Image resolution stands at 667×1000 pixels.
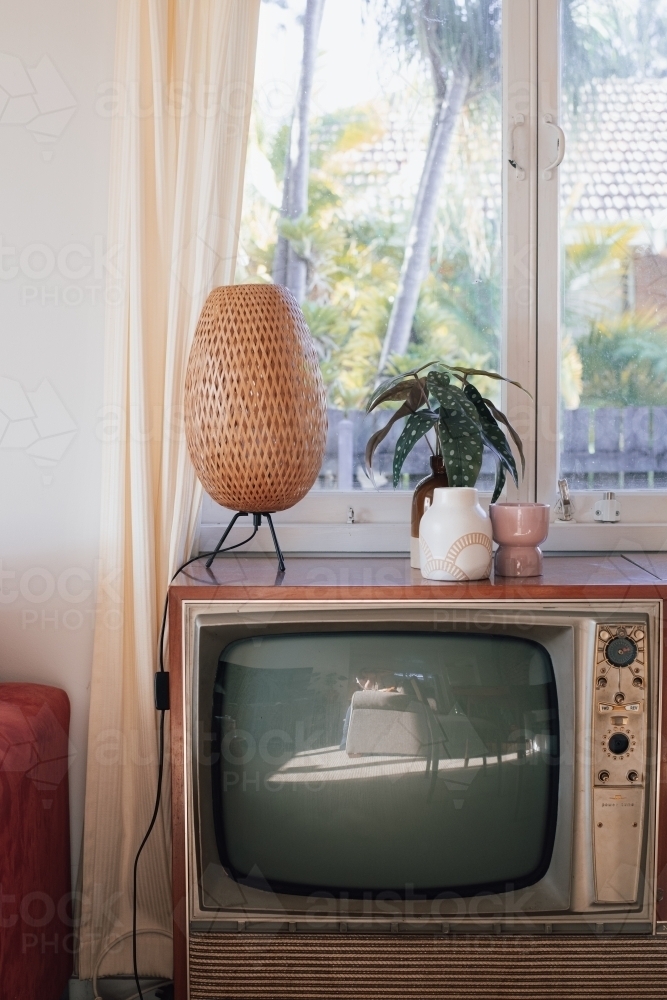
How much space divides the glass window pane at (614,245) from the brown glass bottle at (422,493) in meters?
0.42

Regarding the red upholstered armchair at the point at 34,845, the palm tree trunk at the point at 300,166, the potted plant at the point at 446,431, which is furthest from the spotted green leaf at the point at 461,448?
the red upholstered armchair at the point at 34,845

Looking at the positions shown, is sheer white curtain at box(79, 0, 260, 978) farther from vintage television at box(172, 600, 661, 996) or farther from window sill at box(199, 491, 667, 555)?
vintage television at box(172, 600, 661, 996)

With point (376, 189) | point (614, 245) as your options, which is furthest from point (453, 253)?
point (614, 245)

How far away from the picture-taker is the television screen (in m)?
1.16

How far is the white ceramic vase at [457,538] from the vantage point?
3.94 ft

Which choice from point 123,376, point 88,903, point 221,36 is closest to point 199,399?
point 123,376

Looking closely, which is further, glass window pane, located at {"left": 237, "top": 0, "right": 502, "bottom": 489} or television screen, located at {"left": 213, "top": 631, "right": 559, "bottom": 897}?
glass window pane, located at {"left": 237, "top": 0, "right": 502, "bottom": 489}

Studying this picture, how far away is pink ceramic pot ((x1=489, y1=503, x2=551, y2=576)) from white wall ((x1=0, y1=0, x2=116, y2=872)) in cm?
73

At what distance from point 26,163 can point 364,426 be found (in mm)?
758

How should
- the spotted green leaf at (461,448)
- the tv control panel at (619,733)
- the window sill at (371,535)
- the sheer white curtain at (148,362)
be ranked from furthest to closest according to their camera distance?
1. the window sill at (371,535)
2. the sheer white curtain at (148,362)
3. the spotted green leaf at (461,448)
4. the tv control panel at (619,733)

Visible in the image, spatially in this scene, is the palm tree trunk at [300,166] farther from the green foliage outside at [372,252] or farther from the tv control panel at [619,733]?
the tv control panel at [619,733]

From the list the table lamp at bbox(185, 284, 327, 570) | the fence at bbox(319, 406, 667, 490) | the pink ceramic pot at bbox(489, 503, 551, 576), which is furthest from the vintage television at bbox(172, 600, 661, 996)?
the fence at bbox(319, 406, 667, 490)

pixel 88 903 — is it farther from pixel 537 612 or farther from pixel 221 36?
pixel 221 36

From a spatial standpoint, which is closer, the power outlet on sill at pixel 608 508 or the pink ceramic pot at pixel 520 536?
the pink ceramic pot at pixel 520 536
